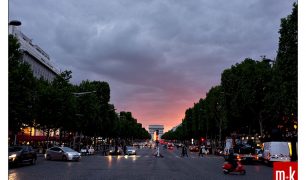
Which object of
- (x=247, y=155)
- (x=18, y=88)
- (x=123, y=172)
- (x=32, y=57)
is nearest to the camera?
(x=123, y=172)

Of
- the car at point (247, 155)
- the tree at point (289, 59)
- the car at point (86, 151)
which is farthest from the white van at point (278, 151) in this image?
the car at point (86, 151)

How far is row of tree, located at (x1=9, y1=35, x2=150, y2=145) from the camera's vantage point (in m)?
40.9

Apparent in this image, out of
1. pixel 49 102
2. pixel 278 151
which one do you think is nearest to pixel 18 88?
pixel 49 102

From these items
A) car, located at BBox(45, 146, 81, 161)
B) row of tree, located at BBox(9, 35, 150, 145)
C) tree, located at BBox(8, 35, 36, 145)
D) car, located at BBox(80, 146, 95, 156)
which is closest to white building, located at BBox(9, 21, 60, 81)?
row of tree, located at BBox(9, 35, 150, 145)

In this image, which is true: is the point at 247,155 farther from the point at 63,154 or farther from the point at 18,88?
the point at 18,88

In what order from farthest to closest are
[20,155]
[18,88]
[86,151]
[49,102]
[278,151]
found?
[86,151]
[49,102]
[278,151]
[18,88]
[20,155]

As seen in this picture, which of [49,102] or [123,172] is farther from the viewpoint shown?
[49,102]

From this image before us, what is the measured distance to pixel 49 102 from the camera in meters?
61.5

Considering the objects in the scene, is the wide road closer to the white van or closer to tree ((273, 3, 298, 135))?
the white van

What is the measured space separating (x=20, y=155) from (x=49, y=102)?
25435 mm

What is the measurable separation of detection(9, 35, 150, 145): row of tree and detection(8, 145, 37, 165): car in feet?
14.3

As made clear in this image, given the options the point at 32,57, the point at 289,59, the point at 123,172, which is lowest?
the point at 123,172

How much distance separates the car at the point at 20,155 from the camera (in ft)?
117
